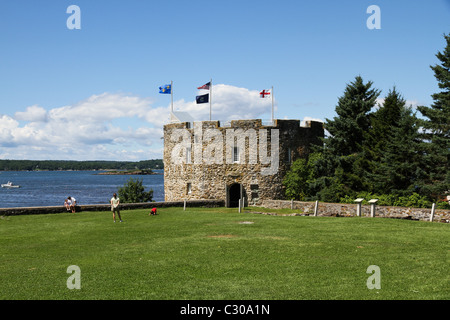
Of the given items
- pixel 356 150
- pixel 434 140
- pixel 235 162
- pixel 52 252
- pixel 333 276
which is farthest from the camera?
pixel 235 162

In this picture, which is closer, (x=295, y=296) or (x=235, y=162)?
(x=295, y=296)

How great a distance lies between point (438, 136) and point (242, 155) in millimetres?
14866

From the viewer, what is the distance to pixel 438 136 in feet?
93.9

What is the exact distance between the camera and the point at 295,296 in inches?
365

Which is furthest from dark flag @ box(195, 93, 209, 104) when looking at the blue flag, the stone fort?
the blue flag

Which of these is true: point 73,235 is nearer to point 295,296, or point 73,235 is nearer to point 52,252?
point 52,252

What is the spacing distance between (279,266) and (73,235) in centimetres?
1021

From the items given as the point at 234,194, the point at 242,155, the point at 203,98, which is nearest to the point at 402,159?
the point at 242,155

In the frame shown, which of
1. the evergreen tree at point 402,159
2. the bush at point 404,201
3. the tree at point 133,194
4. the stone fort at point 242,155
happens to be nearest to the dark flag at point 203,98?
the stone fort at point 242,155

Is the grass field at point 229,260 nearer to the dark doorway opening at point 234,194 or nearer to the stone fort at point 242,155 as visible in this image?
the stone fort at point 242,155

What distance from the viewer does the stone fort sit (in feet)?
120

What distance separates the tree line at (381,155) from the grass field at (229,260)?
8.42 meters

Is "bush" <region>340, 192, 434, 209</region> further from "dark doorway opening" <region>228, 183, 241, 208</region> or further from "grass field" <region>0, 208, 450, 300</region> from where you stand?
"dark doorway opening" <region>228, 183, 241, 208</region>

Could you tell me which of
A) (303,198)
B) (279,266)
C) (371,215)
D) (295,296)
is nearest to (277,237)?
(279,266)
